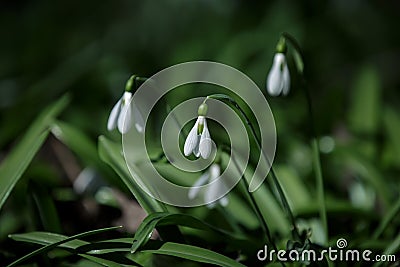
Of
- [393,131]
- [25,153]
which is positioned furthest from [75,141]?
[393,131]

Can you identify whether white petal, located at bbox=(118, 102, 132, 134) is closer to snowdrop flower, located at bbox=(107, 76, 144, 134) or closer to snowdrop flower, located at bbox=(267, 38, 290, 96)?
snowdrop flower, located at bbox=(107, 76, 144, 134)

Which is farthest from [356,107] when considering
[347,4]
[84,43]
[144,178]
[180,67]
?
[84,43]

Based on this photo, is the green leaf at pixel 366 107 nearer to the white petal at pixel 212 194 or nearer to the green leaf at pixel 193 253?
the white petal at pixel 212 194

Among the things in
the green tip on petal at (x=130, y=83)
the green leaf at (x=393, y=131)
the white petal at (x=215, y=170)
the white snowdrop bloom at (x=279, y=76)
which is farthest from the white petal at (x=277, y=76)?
the green leaf at (x=393, y=131)

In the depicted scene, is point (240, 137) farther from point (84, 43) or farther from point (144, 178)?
point (84, 43)

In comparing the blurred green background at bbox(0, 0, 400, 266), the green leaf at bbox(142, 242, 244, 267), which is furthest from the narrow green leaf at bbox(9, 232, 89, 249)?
the blurred green background at bbox(0, 0, 400, 266)

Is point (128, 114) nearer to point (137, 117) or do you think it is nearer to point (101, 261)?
point (137, 117)
